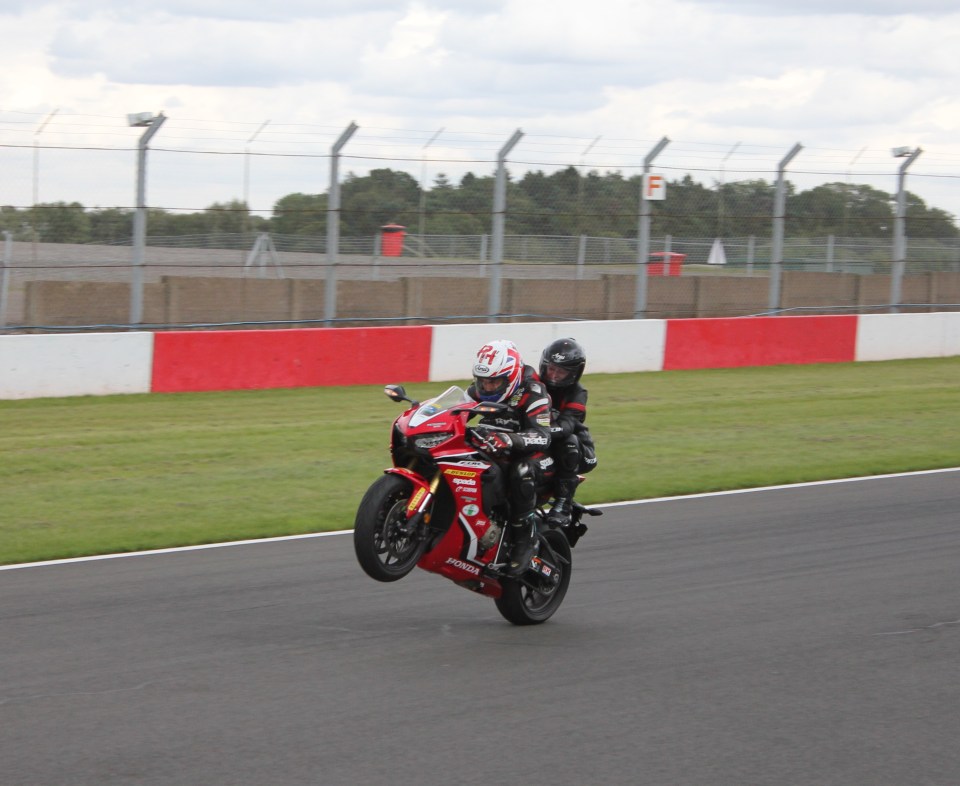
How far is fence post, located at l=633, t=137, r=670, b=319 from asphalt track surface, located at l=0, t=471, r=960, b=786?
12.2 m

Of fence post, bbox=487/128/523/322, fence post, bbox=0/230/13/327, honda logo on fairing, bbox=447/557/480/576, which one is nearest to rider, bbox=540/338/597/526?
honda logo on fairing, bbox=447/557/480/576

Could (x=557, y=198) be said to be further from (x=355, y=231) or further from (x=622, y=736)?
(x=622, y=736)

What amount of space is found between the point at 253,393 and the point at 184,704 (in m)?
11.6

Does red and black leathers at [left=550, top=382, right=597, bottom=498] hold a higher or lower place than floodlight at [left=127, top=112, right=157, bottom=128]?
lower

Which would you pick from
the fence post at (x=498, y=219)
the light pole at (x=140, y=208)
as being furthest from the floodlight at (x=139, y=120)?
the fence post at (x=498, y=219)

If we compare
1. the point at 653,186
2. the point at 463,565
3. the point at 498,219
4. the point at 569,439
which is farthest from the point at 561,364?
the point at 653,186

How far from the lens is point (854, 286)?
949 inches

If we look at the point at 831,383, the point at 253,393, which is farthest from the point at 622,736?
the point at 831,383

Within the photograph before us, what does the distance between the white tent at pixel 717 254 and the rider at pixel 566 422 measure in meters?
15.2

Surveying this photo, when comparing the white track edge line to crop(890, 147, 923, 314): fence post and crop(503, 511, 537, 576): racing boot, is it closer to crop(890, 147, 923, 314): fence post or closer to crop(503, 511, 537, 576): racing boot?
crop(503, 511, 537, 576): racing boot

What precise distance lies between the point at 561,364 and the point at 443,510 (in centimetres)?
117

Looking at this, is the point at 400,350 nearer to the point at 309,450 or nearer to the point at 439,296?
the point at 439,296

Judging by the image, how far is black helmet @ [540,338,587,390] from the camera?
725 cm

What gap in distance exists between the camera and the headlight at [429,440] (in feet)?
21.3
